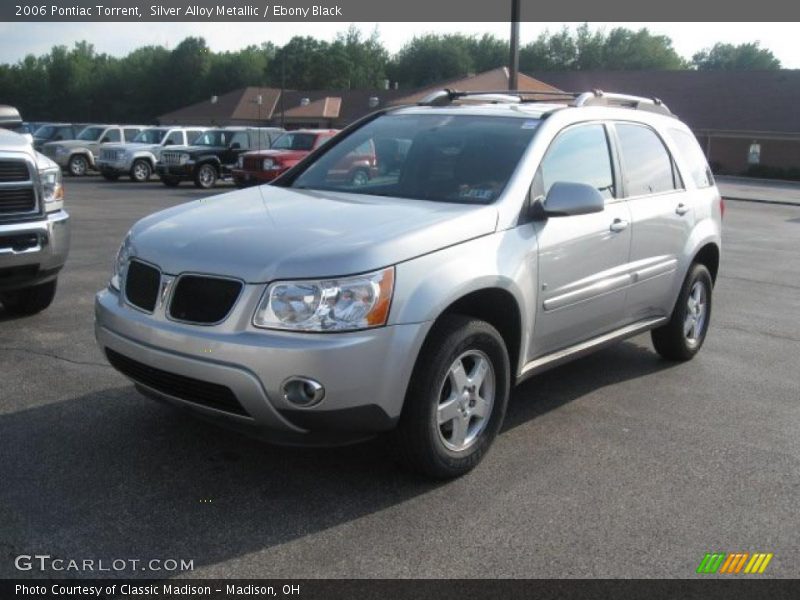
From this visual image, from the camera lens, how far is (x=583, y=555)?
11.2ft

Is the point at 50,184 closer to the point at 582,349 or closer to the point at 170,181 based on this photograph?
the point at 582,349

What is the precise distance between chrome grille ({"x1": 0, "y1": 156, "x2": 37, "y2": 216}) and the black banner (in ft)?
13.3

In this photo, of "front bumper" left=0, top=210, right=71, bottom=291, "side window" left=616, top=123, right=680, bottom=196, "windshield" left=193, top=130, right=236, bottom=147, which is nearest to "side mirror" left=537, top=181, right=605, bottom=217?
"side window" left=616, top=123, right=680, bottom=196

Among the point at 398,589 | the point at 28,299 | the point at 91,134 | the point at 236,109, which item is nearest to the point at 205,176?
the point at 91,134

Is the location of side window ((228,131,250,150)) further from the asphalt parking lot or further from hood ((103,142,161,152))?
the asphalt parking lot

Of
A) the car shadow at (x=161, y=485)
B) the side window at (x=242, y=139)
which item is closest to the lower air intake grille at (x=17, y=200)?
the car shadow at (x=161, y=485)

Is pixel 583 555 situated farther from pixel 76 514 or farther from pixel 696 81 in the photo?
pixel 696 81

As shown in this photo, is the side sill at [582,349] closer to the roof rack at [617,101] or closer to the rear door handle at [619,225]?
the rear door handle at [619,225]

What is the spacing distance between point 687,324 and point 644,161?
53.3 inches

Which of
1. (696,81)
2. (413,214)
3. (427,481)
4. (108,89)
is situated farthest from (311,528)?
(108,89)

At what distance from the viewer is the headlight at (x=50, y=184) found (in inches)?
264

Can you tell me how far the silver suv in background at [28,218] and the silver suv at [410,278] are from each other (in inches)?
90.5

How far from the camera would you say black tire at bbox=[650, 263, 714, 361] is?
6082 mm

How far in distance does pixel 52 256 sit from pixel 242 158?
1514 cm
